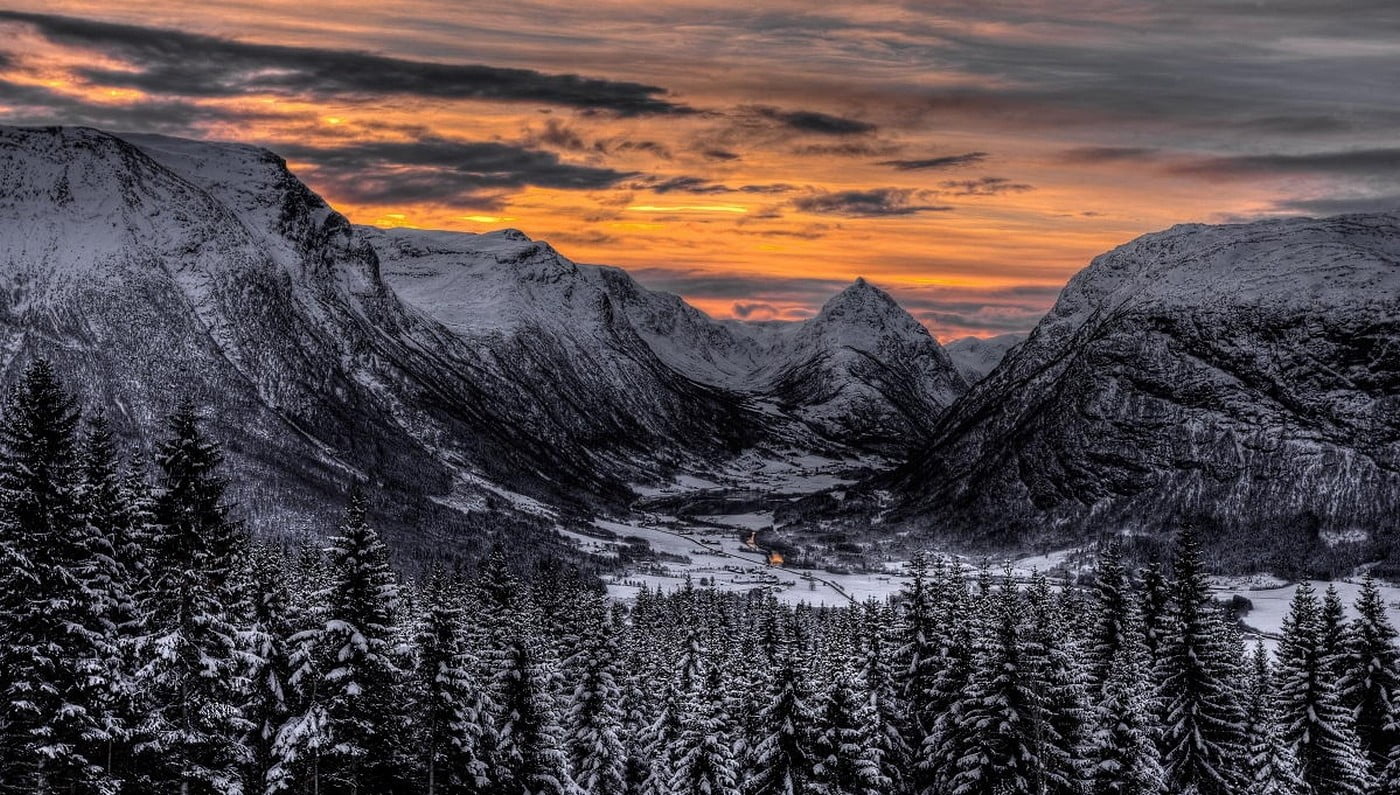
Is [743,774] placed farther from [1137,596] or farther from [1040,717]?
[1137,596]

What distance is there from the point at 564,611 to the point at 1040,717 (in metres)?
37.0

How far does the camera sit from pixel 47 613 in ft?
168

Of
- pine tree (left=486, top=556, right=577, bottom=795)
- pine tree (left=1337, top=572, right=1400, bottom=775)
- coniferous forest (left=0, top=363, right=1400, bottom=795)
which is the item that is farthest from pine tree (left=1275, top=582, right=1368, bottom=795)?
pine tree (left=486, top=556, right=577, bottom=795)

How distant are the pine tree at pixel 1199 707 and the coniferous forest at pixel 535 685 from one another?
0.11 metres

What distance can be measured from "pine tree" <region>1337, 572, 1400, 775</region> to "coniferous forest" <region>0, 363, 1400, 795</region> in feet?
0.55

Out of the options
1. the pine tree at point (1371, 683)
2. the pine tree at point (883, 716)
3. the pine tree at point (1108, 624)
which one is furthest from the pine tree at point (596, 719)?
the pine tree at point (1371, 683)

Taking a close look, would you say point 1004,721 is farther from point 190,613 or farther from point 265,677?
point 190,613

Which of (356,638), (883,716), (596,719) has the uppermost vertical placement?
(356,638)

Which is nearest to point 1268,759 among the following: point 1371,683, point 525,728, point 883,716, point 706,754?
point 1371,683

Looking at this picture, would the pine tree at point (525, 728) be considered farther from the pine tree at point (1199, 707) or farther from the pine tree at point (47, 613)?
the pine tree at point (1199, 707)

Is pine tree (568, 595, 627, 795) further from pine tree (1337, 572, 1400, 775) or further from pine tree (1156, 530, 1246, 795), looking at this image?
pine tree (1337, 572, 1400, 775)

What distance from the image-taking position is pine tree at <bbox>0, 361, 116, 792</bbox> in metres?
50.8

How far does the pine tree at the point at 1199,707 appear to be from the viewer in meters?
65.2

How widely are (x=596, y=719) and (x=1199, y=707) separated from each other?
32577 mm
